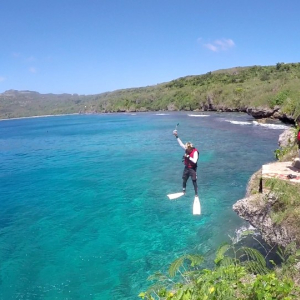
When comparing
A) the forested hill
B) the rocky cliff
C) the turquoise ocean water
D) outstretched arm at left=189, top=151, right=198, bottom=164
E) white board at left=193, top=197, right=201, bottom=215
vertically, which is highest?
the forested hill

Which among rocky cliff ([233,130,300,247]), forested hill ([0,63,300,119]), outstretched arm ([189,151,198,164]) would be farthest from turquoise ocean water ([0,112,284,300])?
forested hill ([0,63,300,119])

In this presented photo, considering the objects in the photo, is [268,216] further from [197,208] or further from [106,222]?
[106,222]

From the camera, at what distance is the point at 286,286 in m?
4.27

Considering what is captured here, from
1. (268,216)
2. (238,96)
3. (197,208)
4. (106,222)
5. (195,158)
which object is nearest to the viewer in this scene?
(268,216)

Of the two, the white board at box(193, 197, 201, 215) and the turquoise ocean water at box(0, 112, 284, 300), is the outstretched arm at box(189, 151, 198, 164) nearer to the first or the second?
the white board at box(193, 197, 201, 215)

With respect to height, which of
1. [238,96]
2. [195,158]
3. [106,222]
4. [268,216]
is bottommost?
[106,222]

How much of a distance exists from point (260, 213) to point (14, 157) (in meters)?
33.7

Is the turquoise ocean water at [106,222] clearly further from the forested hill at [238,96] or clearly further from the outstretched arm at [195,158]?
the forested hill at [238,96]

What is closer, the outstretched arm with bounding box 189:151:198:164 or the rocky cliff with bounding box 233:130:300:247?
the rocky cliff with bounding box 233:130:300:247

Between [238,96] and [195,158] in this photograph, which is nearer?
[195,158]

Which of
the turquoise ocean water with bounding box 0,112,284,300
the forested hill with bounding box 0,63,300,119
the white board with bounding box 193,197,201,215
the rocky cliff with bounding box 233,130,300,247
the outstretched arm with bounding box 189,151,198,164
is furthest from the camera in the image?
the forested hill with bounding box 0,63,300,119

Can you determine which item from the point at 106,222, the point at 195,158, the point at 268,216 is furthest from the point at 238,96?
the point at 268,216

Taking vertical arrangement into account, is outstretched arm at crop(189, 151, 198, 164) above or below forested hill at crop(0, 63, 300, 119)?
below

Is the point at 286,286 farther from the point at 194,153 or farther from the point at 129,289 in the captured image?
the point at 194,153
